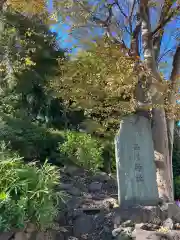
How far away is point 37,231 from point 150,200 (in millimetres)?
2257

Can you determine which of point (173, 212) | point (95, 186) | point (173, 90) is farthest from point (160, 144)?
point (95, 186)

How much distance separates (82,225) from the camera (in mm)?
5516

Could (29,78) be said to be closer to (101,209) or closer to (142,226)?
(101,209)

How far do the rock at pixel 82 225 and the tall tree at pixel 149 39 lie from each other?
1.68 metres

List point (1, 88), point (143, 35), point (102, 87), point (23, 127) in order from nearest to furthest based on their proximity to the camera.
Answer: point (143, 35) → point (102, 87) → point (23, 127) → point (1, 88)

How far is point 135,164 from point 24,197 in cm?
236

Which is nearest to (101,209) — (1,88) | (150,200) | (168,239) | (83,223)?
(83,223)

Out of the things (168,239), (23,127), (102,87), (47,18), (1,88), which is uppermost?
(47,18)

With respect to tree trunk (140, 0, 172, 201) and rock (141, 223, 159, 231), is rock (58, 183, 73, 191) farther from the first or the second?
rock (141, 223, 159, 231)

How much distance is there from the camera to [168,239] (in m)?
4.74

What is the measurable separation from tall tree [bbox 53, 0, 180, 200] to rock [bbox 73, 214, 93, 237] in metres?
1.68

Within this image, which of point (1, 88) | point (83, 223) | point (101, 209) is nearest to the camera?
point (83, 223)

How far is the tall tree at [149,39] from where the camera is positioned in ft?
21.5

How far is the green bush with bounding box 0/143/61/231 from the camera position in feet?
13.8
